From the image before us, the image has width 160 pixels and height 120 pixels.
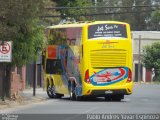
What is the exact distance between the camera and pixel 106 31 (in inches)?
1383

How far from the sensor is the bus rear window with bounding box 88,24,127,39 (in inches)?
1368

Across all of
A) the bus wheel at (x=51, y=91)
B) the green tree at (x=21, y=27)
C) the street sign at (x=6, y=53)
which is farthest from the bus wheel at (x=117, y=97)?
the street sign at (x=6, y=53)

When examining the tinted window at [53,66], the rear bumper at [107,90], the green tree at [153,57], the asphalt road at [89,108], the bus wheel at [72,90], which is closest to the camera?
the asphalt road at [89,108]

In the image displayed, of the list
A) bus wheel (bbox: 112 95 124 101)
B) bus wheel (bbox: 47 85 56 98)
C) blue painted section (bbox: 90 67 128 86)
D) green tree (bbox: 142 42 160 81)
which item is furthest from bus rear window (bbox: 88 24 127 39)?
green tree (bbox: 142 42 160 81)

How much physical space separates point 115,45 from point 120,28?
3.50 ft

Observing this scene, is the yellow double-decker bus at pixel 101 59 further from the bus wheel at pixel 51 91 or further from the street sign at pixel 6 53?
the street sign at pixel 6 53

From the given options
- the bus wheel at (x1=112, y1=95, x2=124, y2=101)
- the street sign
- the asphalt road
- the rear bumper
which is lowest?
the bus wheel at (x1=112, y1=95, x2=124, y2=101)

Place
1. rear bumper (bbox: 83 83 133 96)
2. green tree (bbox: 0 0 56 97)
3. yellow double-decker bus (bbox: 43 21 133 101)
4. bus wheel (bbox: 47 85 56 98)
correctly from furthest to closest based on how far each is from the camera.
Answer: bus wheel (bbox: 47 85 56 98) → rear bumper (bbox: 83 83 133 96) → yellow double-decker bus (bbox: 43 21 133 101) → green tree (bbox: 0 0 56 97)

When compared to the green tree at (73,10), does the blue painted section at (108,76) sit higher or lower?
lower

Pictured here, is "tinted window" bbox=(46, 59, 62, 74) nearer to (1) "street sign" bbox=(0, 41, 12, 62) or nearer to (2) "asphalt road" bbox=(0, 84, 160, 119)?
(2) "asphalt road" bbox=(0, 84, 160, 119)

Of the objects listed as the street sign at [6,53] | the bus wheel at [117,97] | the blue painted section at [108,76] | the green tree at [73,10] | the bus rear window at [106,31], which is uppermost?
the green tree at [73,10]

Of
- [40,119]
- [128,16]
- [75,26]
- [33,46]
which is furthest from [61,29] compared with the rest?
[128,16]

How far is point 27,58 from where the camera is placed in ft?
108

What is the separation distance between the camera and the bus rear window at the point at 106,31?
3475 centimetres
